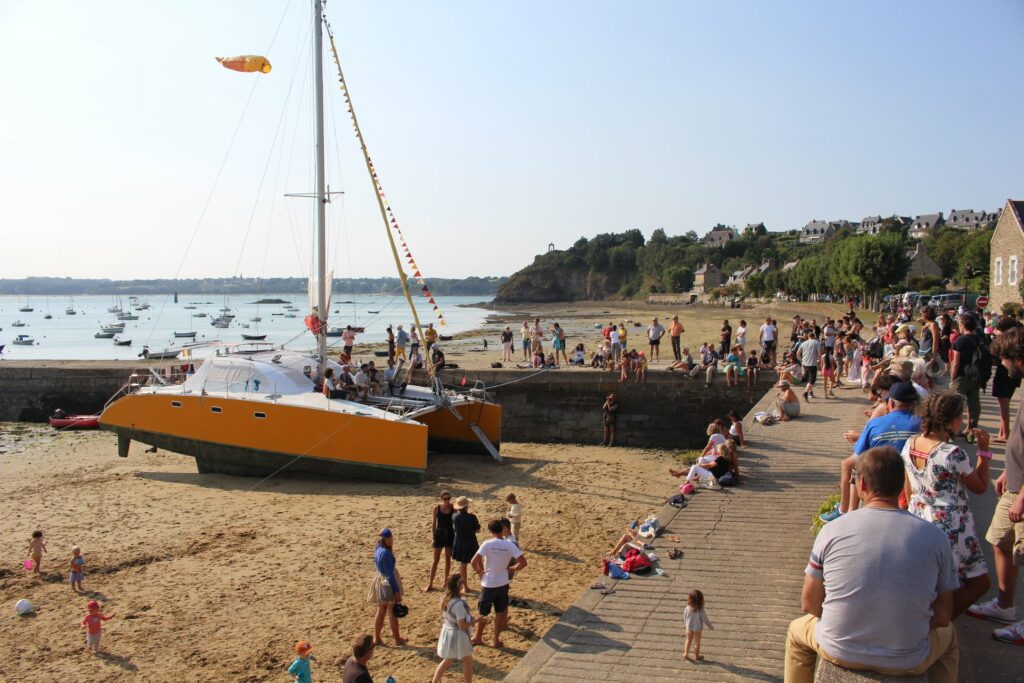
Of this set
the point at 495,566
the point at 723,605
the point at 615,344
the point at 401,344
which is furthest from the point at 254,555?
the point at 615,344

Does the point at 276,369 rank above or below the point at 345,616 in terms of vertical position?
above

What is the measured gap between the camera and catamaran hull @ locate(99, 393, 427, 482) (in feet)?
48.7

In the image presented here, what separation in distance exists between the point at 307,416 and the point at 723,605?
1028 cm

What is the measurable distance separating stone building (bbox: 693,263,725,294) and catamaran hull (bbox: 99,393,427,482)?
11089 centimetres

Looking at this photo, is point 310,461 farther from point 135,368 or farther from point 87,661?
point 135,368

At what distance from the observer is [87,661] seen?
817 cm

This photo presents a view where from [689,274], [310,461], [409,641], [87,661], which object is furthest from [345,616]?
[689,274]

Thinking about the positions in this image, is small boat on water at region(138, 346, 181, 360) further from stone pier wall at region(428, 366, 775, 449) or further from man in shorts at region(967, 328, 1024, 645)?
man in shorts at region(967, 328, 1024, 645)

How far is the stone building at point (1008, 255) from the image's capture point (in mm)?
A: 33469

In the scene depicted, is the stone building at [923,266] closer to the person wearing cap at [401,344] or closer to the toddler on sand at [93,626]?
the person wearing cap at [401,344]

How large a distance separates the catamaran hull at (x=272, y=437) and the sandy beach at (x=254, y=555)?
38cm

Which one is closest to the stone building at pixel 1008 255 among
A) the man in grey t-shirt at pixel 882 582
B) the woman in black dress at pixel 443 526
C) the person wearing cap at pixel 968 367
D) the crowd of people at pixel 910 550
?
the person wearing cap at pixel 968 367

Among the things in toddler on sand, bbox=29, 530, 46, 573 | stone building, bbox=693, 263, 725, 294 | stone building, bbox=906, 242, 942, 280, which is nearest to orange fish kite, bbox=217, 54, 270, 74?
toddler on sand, bbox=29, 530, 46, 573

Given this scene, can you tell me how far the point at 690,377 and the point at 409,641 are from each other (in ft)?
43.9
